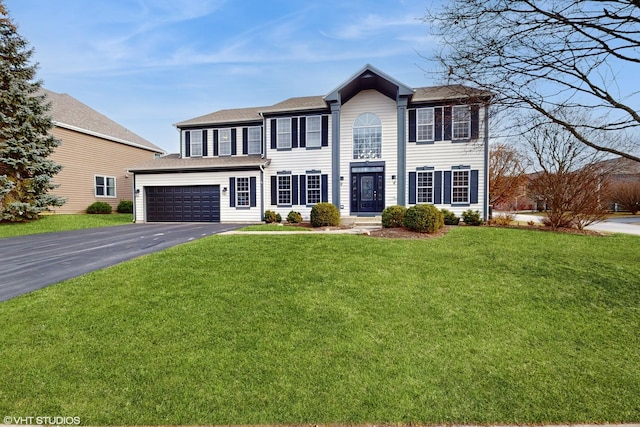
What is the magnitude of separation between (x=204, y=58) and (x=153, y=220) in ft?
30.9

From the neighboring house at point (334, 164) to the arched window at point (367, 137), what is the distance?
51mm

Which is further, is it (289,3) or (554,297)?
(289,3)

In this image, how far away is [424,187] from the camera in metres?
14.7


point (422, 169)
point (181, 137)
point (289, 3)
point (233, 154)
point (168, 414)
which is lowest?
point (168, 414)

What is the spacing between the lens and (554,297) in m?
4.91

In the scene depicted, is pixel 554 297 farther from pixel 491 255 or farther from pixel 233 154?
pixel 233 154

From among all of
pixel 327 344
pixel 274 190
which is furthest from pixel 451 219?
pixel 327 344

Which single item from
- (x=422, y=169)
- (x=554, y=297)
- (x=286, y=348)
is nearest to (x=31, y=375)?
(x=286, y=348)

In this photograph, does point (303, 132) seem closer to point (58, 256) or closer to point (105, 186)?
point (58, 256)

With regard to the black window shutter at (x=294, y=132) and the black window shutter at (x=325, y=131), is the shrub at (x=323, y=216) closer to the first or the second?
the black window shutter at (x=325, y=131)

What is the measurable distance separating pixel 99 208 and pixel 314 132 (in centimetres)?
1553

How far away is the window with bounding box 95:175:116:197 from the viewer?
2064 centimetres

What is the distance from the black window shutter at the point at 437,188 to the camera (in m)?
14.5

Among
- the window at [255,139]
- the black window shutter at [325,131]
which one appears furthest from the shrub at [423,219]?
the window at [255,139]
